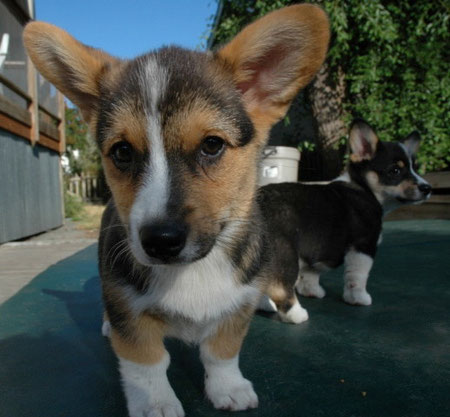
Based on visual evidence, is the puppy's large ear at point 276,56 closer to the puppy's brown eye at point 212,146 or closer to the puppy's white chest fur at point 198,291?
the puppy's brown eye at point 212,146

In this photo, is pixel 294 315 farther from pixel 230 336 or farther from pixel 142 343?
pixel 142 343

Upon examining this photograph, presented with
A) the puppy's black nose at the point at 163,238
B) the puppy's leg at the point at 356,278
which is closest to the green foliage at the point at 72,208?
the puppy's leg at the point at 356,278

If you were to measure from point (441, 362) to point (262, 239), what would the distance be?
1.18 meters

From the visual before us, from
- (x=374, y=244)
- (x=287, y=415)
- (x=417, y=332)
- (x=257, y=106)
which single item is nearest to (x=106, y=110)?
(x=257, y=106)

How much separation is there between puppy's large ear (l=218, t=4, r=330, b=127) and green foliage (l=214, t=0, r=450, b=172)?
21.4ft

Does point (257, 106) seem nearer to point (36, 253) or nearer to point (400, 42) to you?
point (36, 253)

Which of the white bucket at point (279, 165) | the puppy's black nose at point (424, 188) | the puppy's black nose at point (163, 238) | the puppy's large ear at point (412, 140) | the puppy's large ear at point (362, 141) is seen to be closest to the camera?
the puppy's black nose at point (163, 238)

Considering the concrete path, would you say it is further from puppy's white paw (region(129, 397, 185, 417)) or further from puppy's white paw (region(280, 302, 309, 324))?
puppy's white paw (region(280, 302, 309, 324))

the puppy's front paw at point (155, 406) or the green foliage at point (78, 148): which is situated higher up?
the green foliage at point (78, 148)

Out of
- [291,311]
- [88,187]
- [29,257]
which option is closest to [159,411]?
[291,311]

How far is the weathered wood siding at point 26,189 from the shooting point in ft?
23.0

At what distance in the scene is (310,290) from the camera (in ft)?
11.6

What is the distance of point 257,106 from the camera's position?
2.25 metres

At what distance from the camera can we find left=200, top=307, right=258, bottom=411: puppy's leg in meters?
1.85
